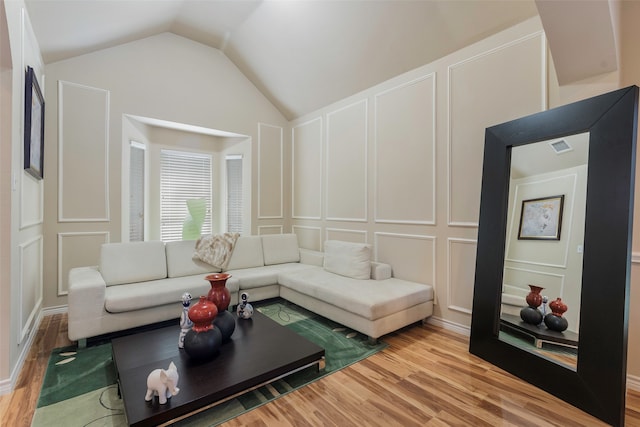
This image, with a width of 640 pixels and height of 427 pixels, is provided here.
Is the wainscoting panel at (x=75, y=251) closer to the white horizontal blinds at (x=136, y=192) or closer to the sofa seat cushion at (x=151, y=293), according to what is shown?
the white horizontal blinds at (x=136, y=192)

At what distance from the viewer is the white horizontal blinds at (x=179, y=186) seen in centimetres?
494

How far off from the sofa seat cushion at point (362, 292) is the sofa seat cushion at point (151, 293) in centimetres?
86

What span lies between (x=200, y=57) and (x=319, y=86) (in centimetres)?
184

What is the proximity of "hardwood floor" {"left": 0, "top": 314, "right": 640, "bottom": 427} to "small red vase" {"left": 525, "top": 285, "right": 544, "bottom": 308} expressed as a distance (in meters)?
0.55

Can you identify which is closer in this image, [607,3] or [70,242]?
[607,3]

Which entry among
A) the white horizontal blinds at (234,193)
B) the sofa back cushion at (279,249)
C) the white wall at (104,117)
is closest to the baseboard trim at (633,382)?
the sofa back cushion at (279,249)

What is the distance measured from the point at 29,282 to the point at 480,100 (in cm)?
444

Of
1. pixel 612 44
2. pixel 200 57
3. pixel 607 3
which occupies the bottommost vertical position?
pixel 612 44

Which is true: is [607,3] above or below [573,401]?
above

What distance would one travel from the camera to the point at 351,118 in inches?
163

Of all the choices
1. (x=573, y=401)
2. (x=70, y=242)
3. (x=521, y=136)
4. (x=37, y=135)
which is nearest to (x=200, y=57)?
(x=37, y=135)

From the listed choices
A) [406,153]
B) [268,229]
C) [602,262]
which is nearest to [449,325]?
[602,262]

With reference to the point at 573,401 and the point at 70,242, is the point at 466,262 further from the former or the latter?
the point at 70,242

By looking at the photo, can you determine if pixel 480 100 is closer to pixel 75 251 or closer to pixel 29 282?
pixel 29 282
